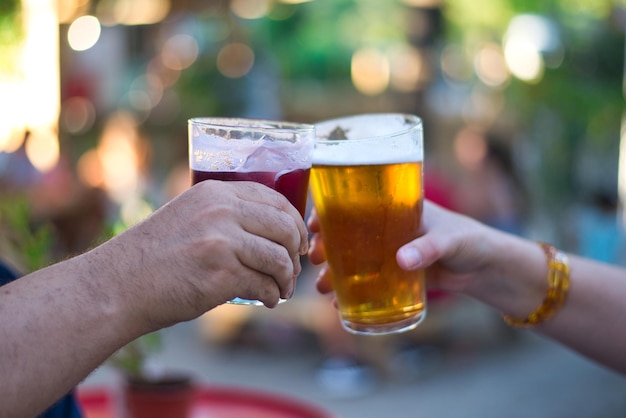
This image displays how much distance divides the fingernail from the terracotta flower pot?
59cm

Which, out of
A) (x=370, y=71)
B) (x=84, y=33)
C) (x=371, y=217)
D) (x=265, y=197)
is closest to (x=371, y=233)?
(x=371, y=217)

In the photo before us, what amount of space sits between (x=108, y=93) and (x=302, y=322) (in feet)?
14.9

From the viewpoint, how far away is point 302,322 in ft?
21.3

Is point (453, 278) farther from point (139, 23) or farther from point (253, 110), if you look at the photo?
point (139, 23)

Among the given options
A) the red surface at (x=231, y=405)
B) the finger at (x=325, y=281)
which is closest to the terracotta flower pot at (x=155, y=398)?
the red surface at (x=231, y=405)

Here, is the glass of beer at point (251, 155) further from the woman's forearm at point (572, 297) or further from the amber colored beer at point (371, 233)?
the woman's forearm at point (572, 297)

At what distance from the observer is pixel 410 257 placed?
1544mm

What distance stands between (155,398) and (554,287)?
929mm

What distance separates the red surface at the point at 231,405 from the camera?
2072 mm

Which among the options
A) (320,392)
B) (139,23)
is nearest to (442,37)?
(139,23)

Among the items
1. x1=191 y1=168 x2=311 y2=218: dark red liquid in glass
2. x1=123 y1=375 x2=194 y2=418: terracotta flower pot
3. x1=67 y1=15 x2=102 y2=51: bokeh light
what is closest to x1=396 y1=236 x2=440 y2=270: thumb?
x1=191 y1=168 x2=311 y2=218: dark red liquid in glass

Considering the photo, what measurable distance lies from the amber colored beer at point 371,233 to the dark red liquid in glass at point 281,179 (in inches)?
7.0

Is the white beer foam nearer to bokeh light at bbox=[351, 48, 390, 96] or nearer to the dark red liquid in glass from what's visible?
the dark red liquid in glass

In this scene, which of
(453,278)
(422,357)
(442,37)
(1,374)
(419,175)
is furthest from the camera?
(442,37)
